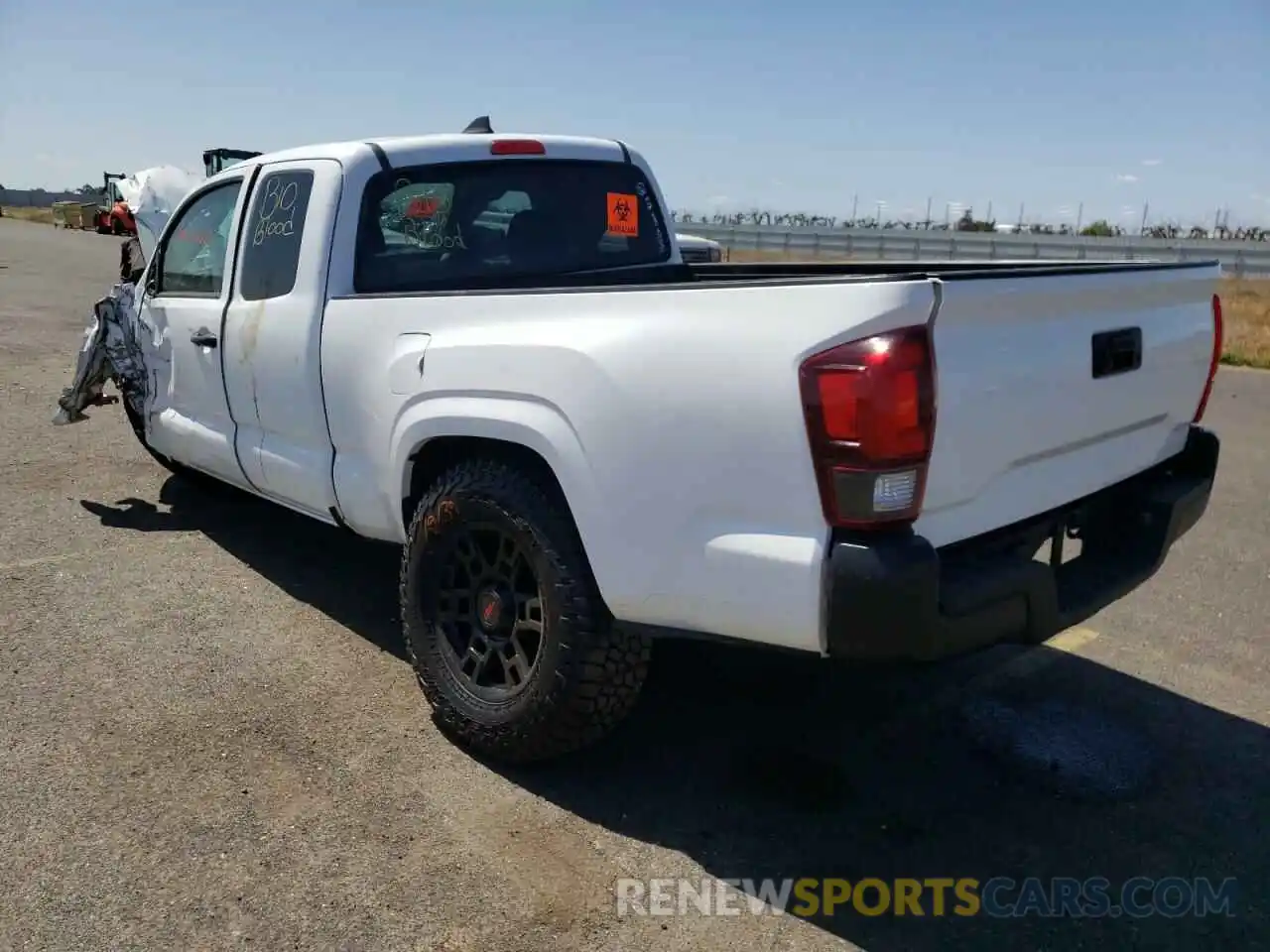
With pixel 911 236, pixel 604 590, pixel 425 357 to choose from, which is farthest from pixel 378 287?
pixel 911 236

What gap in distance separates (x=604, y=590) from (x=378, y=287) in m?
1.76

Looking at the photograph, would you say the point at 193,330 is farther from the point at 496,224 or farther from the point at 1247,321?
the point at 1247,321

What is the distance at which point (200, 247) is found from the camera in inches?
203

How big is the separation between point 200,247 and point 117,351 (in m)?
1.12

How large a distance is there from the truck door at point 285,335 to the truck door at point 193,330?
7.3 inches

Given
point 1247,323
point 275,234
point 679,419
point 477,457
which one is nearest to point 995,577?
point 679,419

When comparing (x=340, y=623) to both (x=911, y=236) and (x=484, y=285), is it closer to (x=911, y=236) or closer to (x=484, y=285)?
(x=484, y=285)

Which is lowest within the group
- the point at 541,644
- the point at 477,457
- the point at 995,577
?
the point at 541,644

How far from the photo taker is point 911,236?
40250 millimetres

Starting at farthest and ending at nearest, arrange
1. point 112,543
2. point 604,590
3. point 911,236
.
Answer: point 911,236, point 112,543, point 604,590

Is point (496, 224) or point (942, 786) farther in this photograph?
point (496, 224)

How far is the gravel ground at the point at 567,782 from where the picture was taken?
106 inches

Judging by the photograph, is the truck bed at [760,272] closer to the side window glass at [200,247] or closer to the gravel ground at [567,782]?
the side window glass at [200,247]

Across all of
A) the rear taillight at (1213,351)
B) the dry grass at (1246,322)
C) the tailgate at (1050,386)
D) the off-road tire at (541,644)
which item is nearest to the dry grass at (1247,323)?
the dry grass at (1246,322)
